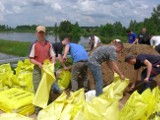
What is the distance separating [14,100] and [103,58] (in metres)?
1.70

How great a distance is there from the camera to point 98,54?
531 cm

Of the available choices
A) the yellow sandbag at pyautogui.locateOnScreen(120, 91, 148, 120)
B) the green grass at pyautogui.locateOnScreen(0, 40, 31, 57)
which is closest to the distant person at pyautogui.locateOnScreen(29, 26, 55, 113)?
the yellow sandbag at pyautogui.locateOnScreen(120, 91, 148, 120)

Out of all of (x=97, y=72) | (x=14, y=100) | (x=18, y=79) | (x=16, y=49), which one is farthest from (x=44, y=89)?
(x=16, y=49)

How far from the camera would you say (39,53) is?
17.4ft

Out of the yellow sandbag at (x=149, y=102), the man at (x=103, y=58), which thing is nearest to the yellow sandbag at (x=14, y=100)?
the man at (x=103, y=58)

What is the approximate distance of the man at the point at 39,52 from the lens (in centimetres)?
520

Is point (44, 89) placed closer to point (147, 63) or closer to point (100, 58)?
point (100, 58)

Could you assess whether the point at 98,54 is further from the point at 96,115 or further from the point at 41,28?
the point at 96,115

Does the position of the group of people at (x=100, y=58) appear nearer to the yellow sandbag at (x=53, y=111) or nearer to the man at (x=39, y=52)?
the man at (x=39, y=52)

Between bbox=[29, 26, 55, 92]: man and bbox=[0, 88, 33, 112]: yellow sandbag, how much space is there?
0.37 metres

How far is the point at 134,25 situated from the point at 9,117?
6005 centimetres

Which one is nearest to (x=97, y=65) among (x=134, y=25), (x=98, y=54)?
(x=98, y=54)

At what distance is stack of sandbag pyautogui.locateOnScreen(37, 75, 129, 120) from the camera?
3705 mm

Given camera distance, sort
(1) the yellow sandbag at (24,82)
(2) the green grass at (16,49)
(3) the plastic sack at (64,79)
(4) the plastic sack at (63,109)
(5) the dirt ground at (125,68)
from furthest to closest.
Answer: (2) the green grass at (16,49), (5) the dirt ground at (125,68), (3) the plastic sack at (64,79), (1) the yellow sandbag at (24,82), (4) the plastic sack at (63,109)
